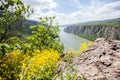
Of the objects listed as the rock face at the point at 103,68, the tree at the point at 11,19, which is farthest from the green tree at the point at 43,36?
the rock face at the point at 103,68

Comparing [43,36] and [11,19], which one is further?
[43,36]

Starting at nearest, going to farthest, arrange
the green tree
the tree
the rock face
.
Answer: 1. the rock face
2. the tree
3. the green tree

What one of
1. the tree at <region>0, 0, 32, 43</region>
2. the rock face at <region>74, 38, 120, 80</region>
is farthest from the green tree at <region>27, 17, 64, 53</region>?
the rock face at <region>74, 38, 120, 80</region>

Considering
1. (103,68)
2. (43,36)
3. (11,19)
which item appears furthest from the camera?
(43,36)

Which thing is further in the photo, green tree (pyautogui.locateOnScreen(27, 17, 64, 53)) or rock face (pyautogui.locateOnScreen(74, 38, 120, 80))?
green tree (pyautogui.locateOnScreen(27, 17, 64, 53))

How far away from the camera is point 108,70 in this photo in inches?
243

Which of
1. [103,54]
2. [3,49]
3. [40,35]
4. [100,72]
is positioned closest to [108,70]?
[100,72]

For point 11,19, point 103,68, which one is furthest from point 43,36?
point 103,68

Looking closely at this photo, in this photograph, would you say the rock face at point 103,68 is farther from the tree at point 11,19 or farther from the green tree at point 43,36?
the green tree at point 43,36

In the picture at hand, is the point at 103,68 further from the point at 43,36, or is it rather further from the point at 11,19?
the point at 43,36

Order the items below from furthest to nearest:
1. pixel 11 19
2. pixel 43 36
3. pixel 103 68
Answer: pixel 43 36, pixel 11 19, pixel 103 68

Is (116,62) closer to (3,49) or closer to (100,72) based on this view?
(100,72)

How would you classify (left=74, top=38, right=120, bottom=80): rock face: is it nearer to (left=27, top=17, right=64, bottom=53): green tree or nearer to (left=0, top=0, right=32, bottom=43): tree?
(left=0, top=0, right=32, bottom=43): tree

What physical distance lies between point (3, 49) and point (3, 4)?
9.63m
